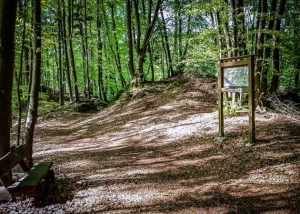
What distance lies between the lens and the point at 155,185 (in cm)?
458

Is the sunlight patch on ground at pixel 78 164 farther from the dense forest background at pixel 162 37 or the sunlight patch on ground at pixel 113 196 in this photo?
the dense forest background at pixel 162 37

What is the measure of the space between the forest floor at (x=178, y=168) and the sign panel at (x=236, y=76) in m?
1.57

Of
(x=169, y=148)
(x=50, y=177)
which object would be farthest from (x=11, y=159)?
(x=169, y=148)

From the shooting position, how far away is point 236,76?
20.9 feet

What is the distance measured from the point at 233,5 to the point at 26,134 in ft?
28.1

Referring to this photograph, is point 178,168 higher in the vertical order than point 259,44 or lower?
lower

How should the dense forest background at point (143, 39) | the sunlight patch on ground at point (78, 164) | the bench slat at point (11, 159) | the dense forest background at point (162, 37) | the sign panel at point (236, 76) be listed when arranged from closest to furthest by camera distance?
the bench slat at point (11, 159) → the sign panel at point (236, 76) → the sunlight patch on ground at point (78, 164) → the dense forest background at point (143, 39) → the dense forest background at point (162, 37)

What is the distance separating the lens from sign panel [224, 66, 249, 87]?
20.1ft

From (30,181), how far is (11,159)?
1.71 feet

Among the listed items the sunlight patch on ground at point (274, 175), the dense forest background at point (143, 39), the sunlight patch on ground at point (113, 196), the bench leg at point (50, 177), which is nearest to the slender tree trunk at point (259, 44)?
Result: the dense forest background at point (143, 39)

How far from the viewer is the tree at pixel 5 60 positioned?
378cm

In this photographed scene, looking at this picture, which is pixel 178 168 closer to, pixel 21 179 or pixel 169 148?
pixel 169 148

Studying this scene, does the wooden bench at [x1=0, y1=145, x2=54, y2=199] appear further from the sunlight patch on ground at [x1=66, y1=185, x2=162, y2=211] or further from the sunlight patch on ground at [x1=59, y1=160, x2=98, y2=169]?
the sunlight patch on ground at [x1=59, y1=160, x2=98, y2=169]

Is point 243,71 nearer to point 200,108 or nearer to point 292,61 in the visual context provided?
point 200,108
